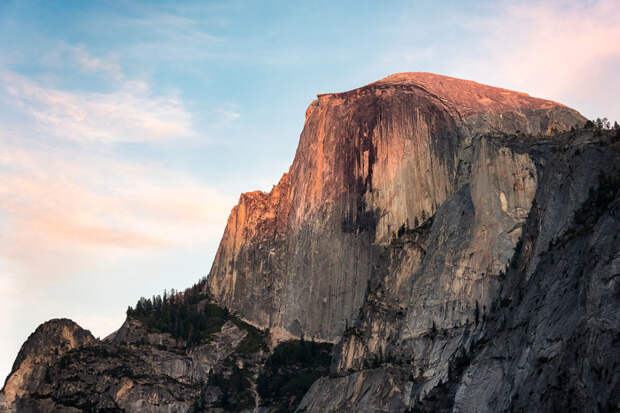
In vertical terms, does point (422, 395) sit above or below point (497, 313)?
below

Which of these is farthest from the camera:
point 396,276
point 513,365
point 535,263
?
point 396,276

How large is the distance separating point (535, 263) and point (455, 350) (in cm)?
2791

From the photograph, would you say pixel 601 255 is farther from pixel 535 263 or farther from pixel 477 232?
pixel 477 232

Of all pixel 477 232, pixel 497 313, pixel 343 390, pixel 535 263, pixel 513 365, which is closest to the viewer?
pixel 513 365

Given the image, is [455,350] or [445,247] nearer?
[455,350]

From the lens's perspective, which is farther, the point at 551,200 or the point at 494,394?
the point at 551,200

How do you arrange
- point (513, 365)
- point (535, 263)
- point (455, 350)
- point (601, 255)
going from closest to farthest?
point (601, 255)
point (513, 365)
point (535, 263)
point (455, 350)

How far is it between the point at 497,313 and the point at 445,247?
1285 inches

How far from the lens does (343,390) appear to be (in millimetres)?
181875

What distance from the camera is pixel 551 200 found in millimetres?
134875

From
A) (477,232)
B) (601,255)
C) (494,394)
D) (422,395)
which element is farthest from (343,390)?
(601,255)

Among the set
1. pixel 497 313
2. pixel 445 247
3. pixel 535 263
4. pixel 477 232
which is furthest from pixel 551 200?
pixel 445 247

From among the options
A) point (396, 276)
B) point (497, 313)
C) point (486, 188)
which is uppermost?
point (486, 188)

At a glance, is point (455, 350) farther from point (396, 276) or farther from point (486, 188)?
point (396, 276)
